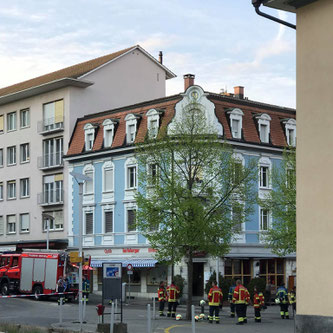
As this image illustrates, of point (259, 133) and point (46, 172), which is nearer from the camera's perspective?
point (259, 133)

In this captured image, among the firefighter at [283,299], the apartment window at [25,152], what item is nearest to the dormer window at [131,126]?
the apartment window at [25,152]

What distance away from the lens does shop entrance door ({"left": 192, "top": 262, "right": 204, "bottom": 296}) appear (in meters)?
50.1

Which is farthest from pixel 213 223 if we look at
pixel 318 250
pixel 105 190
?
pixel 105 190

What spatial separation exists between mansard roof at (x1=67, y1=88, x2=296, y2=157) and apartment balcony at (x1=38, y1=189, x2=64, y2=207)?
10.5 feet

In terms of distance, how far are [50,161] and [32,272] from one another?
15.3m

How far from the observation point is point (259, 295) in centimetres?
3281

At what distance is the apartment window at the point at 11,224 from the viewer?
212ft

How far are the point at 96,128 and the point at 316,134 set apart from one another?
42194 millimetres

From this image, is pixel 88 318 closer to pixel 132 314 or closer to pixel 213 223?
pixel 132 314

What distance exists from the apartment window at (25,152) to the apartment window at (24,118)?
1558 millimetres

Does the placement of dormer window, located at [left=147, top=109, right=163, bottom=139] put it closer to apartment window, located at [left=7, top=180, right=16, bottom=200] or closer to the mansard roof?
the mansard roof

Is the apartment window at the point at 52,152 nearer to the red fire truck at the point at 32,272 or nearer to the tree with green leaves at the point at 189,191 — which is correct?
the red fire truck at the point at 32,272

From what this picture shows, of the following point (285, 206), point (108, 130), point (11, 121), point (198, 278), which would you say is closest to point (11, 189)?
point (11, 121)

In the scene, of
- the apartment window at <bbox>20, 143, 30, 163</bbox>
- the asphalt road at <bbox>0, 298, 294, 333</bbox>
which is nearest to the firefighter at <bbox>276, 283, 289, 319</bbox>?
the asphalt road at <bbox>0, 298, 294, 333</bbox>
